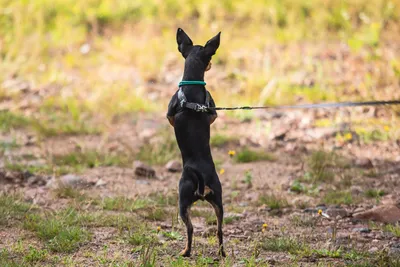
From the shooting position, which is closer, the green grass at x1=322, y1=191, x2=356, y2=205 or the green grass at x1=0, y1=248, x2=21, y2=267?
the green grass at x1=0, y1=248, x2=21, y2=267

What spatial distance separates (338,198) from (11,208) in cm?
277

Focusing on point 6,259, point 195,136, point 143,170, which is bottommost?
point 6,259

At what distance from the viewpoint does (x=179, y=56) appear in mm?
10984

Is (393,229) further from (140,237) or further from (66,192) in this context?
(66,192)

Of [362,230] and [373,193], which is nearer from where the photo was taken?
[362,230]

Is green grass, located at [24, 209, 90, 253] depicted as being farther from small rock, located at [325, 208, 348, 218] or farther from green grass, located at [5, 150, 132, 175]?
small rock, located at [325, 208, 348, 218]

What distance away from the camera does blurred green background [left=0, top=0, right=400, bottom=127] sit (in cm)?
928

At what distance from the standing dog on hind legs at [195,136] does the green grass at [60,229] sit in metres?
0.82

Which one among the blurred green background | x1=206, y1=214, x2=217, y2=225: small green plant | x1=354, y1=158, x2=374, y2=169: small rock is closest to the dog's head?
x1=206, y1=214, x2=217, y2=225: small green plant

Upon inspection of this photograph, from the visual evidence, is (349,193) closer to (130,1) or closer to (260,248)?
(260,248)

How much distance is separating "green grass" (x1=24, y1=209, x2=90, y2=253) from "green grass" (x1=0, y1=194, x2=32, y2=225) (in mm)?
137

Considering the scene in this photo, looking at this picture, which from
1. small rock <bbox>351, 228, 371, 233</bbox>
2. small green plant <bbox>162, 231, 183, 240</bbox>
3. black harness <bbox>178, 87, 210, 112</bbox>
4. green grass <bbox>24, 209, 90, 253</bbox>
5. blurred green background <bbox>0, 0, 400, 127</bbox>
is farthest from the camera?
blurred green background <bbox>0, 0, 400, 127</bbox>

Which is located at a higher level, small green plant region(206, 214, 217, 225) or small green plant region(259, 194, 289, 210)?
small green plant region(259, 194, 289, 210)

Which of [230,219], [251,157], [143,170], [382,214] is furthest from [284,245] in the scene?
[251,157]
